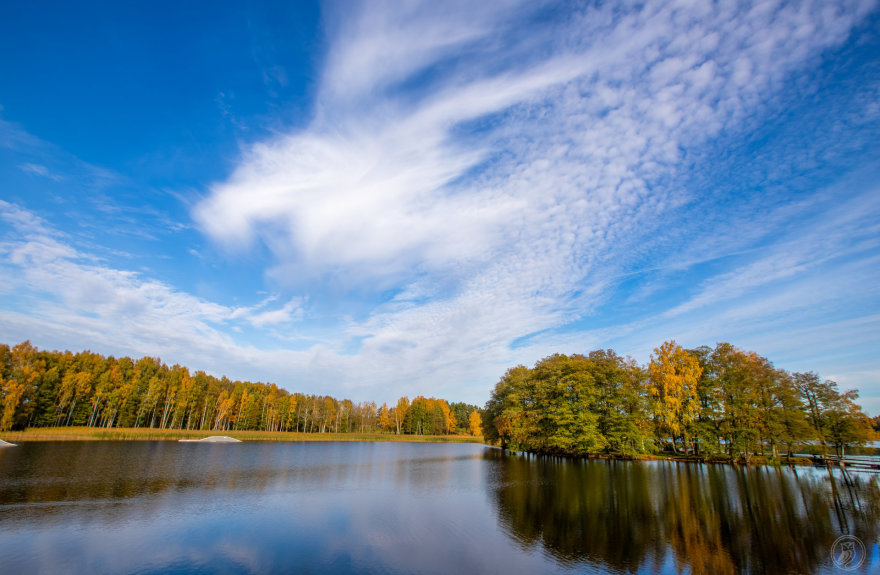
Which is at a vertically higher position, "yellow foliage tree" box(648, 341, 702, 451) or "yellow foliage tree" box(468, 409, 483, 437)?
"yellow foliage tree" box(648, 341, 702, 451)

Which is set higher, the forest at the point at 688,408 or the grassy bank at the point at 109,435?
the forest at the point at 688,408

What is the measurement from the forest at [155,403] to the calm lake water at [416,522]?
58.6m

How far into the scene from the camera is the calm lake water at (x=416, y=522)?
16562 millimetres

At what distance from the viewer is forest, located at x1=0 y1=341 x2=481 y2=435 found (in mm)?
80062

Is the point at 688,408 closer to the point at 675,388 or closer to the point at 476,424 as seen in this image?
the point at 675,388

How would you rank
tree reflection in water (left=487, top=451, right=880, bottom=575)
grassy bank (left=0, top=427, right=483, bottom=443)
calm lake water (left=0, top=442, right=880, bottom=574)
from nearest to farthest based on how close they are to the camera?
1. calm lake water (left=0, top=442, right=880, bottom=574)
2. tree reflection in water (left=487, top=451, right=880, bottom=575)
3. grassy bank (left=0, top=427, right=483, bottom=443)

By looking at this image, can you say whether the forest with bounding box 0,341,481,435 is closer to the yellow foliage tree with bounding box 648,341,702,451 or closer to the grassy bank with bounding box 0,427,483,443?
the grassy bank with bounding box 0,427,483,443

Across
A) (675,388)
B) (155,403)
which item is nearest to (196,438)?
(155,403)

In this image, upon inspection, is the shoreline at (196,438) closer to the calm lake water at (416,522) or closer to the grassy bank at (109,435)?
the grassy bank at (109,435)

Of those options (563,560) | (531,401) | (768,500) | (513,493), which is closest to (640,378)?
(531,401)

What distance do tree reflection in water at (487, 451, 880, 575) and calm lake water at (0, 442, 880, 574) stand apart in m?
0.12

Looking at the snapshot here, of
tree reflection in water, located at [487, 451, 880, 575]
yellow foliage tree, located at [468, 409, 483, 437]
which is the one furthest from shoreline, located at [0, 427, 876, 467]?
yellow foliage tree, located at [468, 409, 483, 437]
